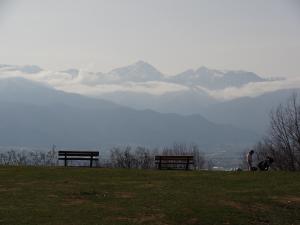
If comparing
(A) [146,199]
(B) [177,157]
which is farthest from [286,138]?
(A) [146,199]

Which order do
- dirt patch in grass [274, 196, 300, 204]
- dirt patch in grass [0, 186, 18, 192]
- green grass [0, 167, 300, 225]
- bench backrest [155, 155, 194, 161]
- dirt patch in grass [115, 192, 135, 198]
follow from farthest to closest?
bench backrest [155, 155, 194, 161]
dirt patch in grass [0, 186, 18, 192]
dirt patch in grass [274, 196, 300, 204]
dirt patch in grass [115, 192, 135, 198]
green grass [0, 167, 300, 225]

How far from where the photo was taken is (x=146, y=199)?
822 inches

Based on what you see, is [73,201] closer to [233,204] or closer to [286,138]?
[233,204]

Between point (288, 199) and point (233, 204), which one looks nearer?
point (233, 204)

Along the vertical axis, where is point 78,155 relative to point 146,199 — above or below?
above

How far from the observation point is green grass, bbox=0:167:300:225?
58.6 feet

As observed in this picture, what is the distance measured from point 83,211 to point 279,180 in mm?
12479

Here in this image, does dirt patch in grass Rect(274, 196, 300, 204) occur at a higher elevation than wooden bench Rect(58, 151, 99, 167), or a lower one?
lower

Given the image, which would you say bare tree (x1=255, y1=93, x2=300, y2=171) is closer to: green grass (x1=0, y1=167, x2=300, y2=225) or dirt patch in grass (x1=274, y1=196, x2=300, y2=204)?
green grass (x1=0, y1=167, x2=300, y2=225)

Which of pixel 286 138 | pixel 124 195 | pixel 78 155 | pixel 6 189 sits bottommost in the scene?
pixel 124 195

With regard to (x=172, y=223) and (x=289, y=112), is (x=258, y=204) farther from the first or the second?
(x=289, y=112)

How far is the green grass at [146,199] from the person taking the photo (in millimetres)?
17875

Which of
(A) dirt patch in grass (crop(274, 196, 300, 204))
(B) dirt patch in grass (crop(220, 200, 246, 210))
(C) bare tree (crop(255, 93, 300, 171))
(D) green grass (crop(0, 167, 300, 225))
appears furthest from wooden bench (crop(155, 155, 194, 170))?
(C) bare tree (crop(255, 93, 300, 171))

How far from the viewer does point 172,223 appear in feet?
57.7
